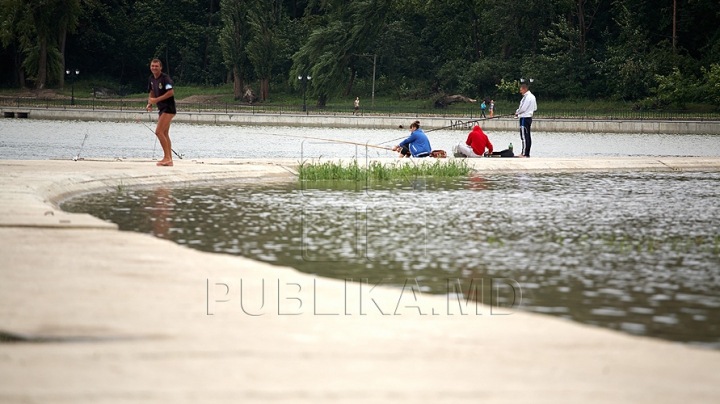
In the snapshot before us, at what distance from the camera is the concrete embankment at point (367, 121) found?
58.1 meters

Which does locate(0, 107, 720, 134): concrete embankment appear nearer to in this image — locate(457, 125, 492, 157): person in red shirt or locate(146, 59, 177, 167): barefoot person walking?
locate(457, 125, 492, 157): person in red shirt

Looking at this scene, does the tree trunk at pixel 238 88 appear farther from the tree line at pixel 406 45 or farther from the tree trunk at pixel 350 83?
the tree trunk at pixel 350 83

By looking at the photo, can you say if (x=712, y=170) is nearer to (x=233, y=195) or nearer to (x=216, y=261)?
(x=233, y=195)

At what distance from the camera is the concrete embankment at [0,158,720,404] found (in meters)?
4.45

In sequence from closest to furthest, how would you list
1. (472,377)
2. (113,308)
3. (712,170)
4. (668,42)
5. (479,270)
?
(472,377) < (113,308) < (479,270) < (712,170) < (668,42)

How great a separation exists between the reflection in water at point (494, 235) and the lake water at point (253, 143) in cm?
1893

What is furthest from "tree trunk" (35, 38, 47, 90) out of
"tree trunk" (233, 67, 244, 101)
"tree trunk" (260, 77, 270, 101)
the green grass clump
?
the green grass clump

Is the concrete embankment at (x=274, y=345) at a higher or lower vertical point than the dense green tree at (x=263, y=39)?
lower

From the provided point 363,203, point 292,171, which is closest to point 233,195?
point 363,203

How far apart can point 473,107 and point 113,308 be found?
72443 millimetres

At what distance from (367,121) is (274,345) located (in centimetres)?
6023

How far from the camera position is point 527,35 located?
3182 inches

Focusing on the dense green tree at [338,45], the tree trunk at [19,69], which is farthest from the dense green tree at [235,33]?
the tree trunk at [19,69]

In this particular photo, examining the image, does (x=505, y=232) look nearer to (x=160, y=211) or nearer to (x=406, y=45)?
(x=160, y=211)
